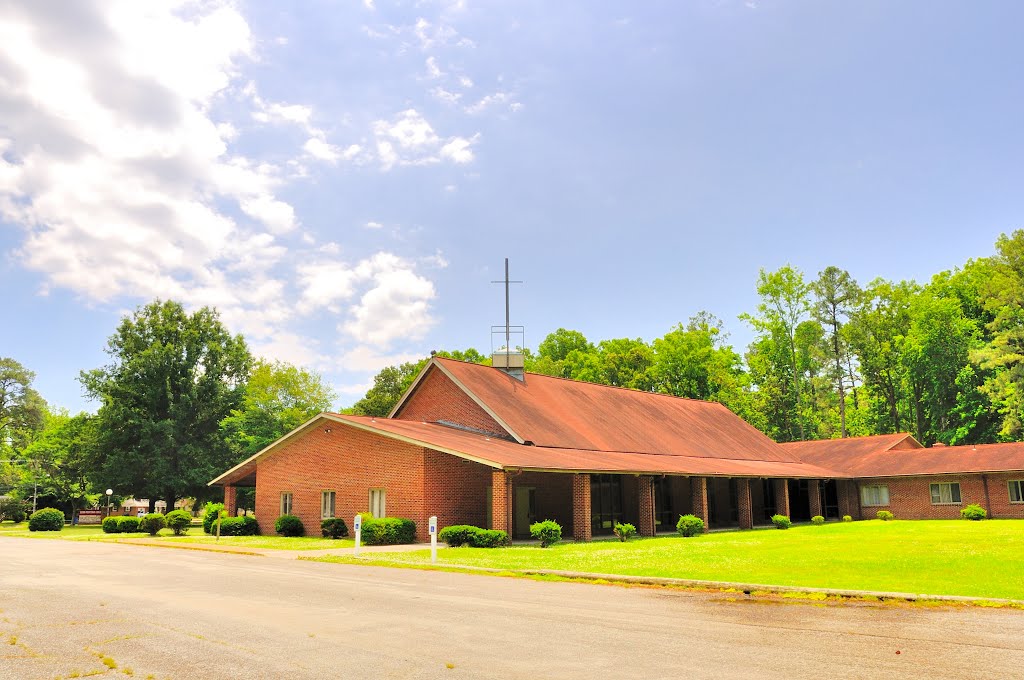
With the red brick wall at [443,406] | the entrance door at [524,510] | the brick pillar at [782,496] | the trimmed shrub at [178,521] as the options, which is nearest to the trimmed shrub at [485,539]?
the entrance door at [524,510]

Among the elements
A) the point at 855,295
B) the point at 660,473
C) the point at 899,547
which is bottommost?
the point at 899,547

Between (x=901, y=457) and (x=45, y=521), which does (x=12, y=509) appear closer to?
(x=45, y=521)

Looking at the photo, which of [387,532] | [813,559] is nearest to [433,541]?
[387,532]

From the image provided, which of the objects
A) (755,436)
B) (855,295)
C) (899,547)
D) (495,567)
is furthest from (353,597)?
(855,295)

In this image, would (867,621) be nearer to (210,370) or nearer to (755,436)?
(755,436)

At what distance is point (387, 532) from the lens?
2533cm

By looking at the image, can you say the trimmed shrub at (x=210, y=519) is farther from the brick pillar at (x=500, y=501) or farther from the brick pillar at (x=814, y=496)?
the brick pillar at (x=814, y=496)

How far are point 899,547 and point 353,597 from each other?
16.6 meters

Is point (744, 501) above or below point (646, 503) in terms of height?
below

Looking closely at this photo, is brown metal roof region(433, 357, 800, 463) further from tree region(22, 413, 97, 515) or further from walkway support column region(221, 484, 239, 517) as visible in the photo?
tree region(22, 413, 97, 515)

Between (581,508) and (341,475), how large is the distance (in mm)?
9598

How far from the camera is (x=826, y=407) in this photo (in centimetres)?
7781

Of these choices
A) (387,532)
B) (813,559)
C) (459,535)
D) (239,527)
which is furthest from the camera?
(239,527)

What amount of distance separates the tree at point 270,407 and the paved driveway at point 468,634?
44.6 meters
